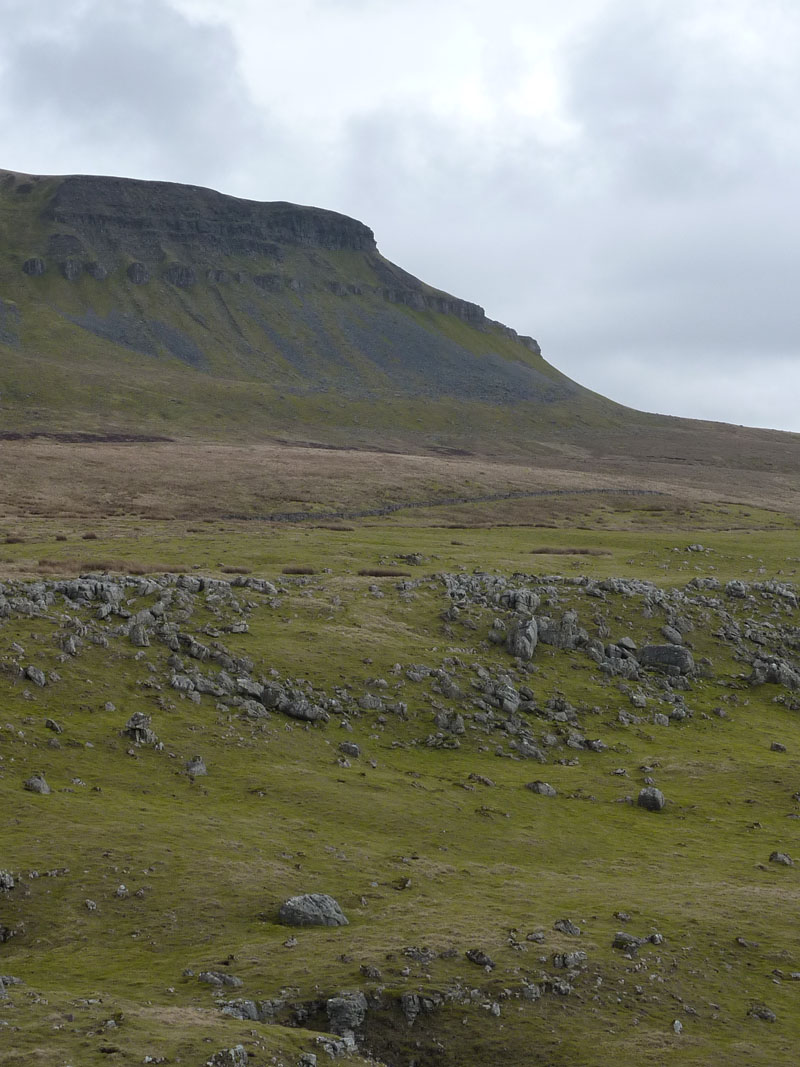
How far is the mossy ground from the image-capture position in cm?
1970

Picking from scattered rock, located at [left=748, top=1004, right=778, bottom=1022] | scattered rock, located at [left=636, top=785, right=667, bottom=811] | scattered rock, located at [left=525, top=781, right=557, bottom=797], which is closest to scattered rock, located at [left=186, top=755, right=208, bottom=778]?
scattered rock, located at [left=525, top=781, right=557, bottom=797]

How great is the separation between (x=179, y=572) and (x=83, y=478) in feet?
260

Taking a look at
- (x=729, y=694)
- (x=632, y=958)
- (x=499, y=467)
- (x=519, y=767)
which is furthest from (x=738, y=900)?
(x=499, y=467)

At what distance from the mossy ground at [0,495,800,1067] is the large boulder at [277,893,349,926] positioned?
0.38 metres

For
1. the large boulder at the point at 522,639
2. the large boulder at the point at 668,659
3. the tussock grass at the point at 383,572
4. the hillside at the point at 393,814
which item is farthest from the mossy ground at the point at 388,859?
the tussock grass at the point at 383,572

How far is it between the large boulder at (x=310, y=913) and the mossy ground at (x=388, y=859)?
379 mm

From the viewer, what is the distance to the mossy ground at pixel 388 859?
19.7 m

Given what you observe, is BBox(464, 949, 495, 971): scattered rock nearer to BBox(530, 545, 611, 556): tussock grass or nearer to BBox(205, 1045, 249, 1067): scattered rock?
BBox(205, 1045, 249, 1067): scattered rock

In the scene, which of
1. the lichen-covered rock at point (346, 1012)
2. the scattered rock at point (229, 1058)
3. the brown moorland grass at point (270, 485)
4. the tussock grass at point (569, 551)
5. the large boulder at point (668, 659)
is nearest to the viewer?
the scattered rock at point (229, 1058)

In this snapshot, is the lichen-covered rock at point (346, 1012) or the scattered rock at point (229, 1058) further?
the lichen-covered rock at point (346, 1012)

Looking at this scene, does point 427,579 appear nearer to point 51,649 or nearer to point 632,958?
point 51,649

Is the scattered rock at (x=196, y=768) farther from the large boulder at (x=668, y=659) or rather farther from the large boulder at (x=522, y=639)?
the large boulder at (x=668, y=659)

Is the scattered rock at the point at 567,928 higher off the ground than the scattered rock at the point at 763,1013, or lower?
Answer: higher

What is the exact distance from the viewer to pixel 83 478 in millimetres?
133625
